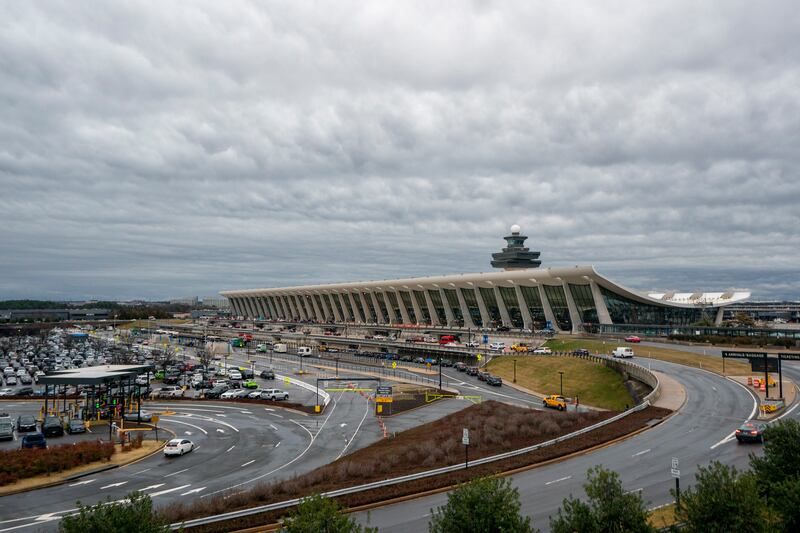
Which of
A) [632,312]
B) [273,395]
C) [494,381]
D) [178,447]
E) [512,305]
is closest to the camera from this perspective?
[178,447]

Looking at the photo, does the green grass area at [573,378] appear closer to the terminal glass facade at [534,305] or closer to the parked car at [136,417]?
the terminal glass facade at [534,305]

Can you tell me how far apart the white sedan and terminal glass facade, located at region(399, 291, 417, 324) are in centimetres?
11167

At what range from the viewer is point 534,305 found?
11462 cm

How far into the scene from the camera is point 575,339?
299 ft

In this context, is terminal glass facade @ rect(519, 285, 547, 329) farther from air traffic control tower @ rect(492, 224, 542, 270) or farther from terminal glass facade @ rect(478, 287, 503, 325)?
air traffic control tower @ rect(492, 224, 542, 270)

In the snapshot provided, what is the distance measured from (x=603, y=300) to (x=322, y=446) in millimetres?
76552

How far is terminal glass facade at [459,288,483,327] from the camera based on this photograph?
12888 centimetres

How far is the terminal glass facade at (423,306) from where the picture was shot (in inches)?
5645

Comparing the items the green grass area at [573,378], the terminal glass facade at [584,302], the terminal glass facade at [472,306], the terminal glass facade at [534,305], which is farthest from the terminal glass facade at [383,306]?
the green grass area at [573,378]

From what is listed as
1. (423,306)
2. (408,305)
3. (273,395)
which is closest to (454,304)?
(423,306)

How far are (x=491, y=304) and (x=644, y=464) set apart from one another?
100 meters

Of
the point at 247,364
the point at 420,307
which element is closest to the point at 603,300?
the point at 420,307

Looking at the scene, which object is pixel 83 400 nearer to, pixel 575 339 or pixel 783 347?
pixel 575 339

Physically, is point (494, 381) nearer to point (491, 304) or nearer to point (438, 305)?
point (491, 304)
